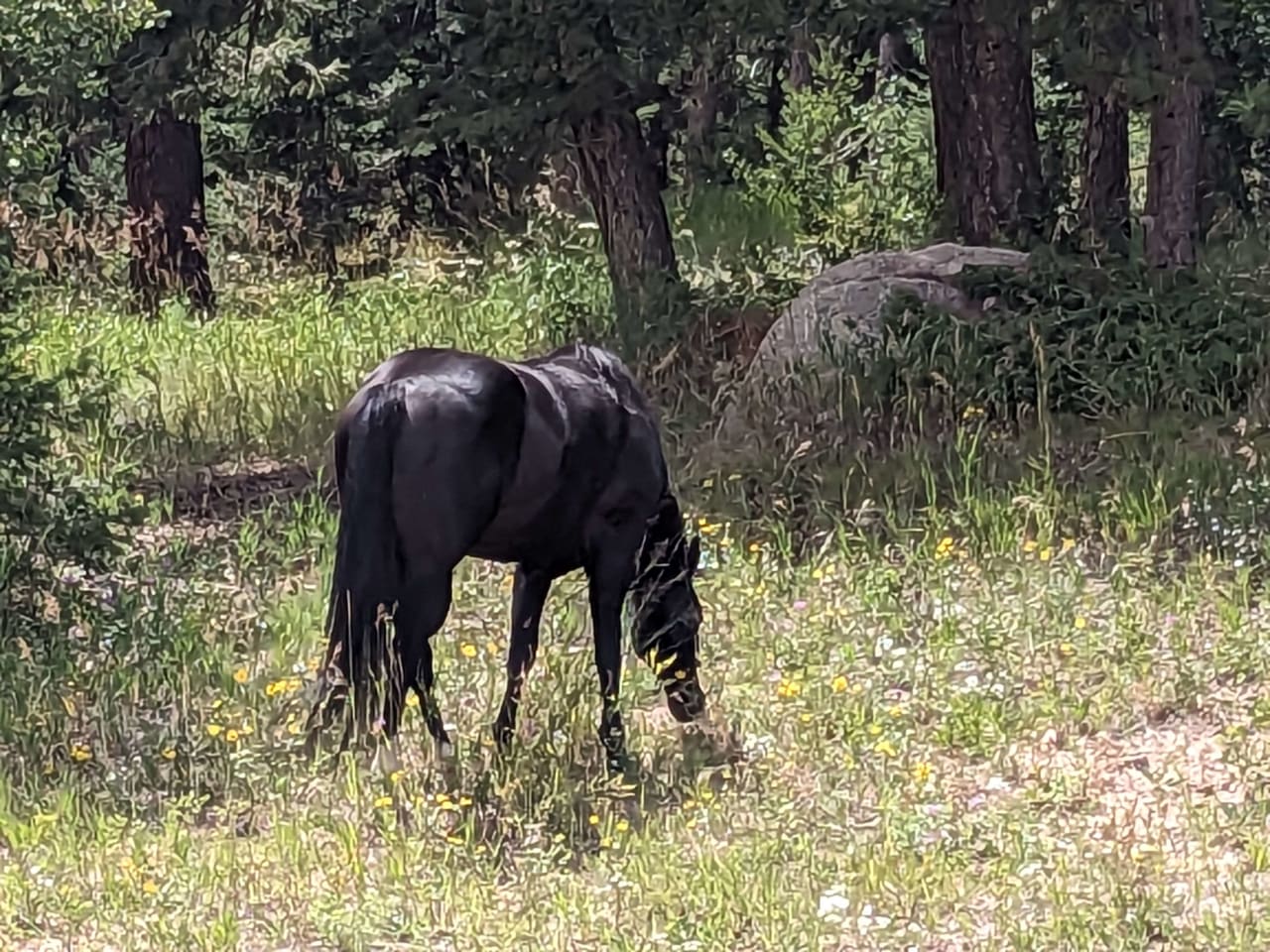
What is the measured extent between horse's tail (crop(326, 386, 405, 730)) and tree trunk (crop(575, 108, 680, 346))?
19.8 feet

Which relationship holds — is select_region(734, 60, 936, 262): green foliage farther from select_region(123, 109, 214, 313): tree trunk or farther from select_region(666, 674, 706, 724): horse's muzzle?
select_region(666, 674, 706, 724): horse's muzzle

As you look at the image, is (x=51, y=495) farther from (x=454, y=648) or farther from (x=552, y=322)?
(x=552, y=322)

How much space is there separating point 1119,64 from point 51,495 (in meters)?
5.49

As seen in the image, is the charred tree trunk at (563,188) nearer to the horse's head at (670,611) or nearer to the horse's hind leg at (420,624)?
the horse's head at (670,611)

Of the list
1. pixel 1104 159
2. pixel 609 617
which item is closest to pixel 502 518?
pixel 609 617

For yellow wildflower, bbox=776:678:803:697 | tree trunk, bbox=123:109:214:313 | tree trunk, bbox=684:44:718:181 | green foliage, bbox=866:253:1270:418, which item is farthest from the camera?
tree trunk, bbox=684:44:718:181

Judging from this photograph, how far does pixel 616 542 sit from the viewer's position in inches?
244

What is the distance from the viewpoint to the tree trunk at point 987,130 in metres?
12.1

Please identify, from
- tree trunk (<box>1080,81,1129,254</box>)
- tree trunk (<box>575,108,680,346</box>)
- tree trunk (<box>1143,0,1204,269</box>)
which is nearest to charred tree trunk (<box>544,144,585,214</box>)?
tree trunk (<box>575,108,680,346</box>)

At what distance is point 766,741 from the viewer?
6254 mm

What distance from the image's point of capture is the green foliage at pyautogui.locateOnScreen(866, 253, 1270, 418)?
9.67 m

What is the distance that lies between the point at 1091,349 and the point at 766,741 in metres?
4.38

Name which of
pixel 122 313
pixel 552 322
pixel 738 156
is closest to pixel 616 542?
pixel 552 322

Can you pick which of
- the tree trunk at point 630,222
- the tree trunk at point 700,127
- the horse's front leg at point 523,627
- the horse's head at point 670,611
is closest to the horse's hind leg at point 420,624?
the horse's front leg at point 523,627
